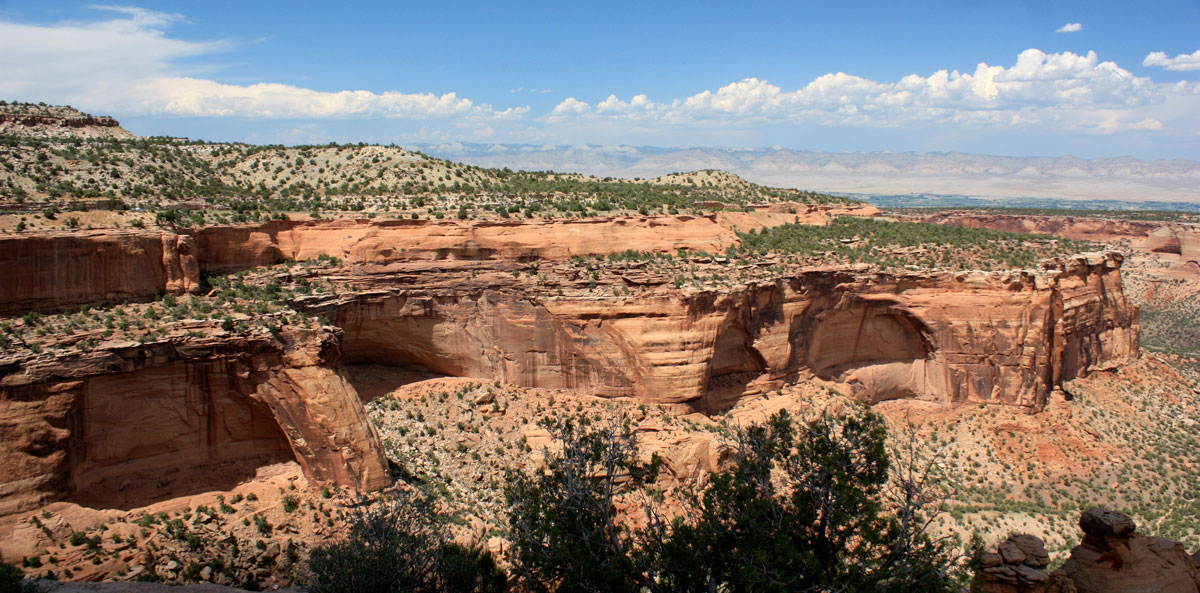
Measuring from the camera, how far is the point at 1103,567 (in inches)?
536

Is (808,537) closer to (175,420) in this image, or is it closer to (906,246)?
(175,420)

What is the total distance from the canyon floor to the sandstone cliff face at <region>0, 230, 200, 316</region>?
0.08m

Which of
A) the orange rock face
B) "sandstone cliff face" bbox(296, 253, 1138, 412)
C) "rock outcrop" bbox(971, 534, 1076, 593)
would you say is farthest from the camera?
"sandstone cliff face" bbox(296, 253, 1138, 412)

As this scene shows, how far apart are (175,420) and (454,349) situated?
1067cm

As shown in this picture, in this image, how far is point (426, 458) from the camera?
78.6 feet

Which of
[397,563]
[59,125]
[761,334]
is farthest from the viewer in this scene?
[59,125]

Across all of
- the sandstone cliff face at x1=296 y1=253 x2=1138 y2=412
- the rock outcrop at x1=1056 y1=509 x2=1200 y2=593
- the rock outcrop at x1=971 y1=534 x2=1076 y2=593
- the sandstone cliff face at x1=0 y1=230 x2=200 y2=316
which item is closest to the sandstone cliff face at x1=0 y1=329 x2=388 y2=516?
the sandstone cliff face at x1=0 y1=230 x2=200 y2=316

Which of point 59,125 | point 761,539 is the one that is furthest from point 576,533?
point 59,125

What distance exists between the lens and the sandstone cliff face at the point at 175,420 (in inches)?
664

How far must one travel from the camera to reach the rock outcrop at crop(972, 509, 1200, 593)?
13242 millimetres

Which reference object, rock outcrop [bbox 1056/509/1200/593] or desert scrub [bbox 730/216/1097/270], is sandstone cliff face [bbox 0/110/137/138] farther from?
rock outcrop [bbox 1056/509/1200/593]

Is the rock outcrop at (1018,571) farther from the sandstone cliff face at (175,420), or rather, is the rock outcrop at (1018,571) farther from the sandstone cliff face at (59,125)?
the sandstone cliff face at (59,125)

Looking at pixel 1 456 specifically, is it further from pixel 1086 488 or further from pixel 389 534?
pixel 1086 488

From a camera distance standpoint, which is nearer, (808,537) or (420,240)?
(808,537)
